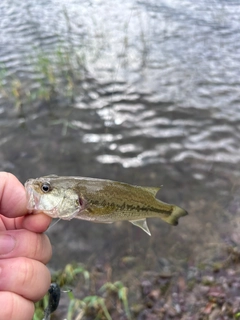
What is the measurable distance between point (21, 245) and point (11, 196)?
328mm

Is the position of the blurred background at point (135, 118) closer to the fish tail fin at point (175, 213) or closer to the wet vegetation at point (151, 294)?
the wet vegetation at point (151, 294)

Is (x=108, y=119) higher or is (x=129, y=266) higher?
(x=108, y=119)

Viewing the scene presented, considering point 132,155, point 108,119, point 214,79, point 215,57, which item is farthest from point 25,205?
point 215,57

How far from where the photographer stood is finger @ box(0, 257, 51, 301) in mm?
2055

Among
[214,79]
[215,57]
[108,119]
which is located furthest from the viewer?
[215,57]


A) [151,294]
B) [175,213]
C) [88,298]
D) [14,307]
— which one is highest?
[14,307]

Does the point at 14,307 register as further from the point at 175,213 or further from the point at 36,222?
the point at 175,213

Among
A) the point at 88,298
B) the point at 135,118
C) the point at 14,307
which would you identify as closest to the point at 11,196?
the point at 14,307

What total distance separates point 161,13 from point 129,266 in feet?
29.8

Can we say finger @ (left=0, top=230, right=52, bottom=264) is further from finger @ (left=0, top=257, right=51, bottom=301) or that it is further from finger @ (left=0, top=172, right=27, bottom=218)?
finger @ (left=0, top=172, right=27, bottom=218)

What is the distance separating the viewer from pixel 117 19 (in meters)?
11.1

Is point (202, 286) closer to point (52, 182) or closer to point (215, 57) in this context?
point (52, 182)

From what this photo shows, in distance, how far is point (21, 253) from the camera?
2174 mm

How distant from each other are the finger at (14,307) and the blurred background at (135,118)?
262 cm
